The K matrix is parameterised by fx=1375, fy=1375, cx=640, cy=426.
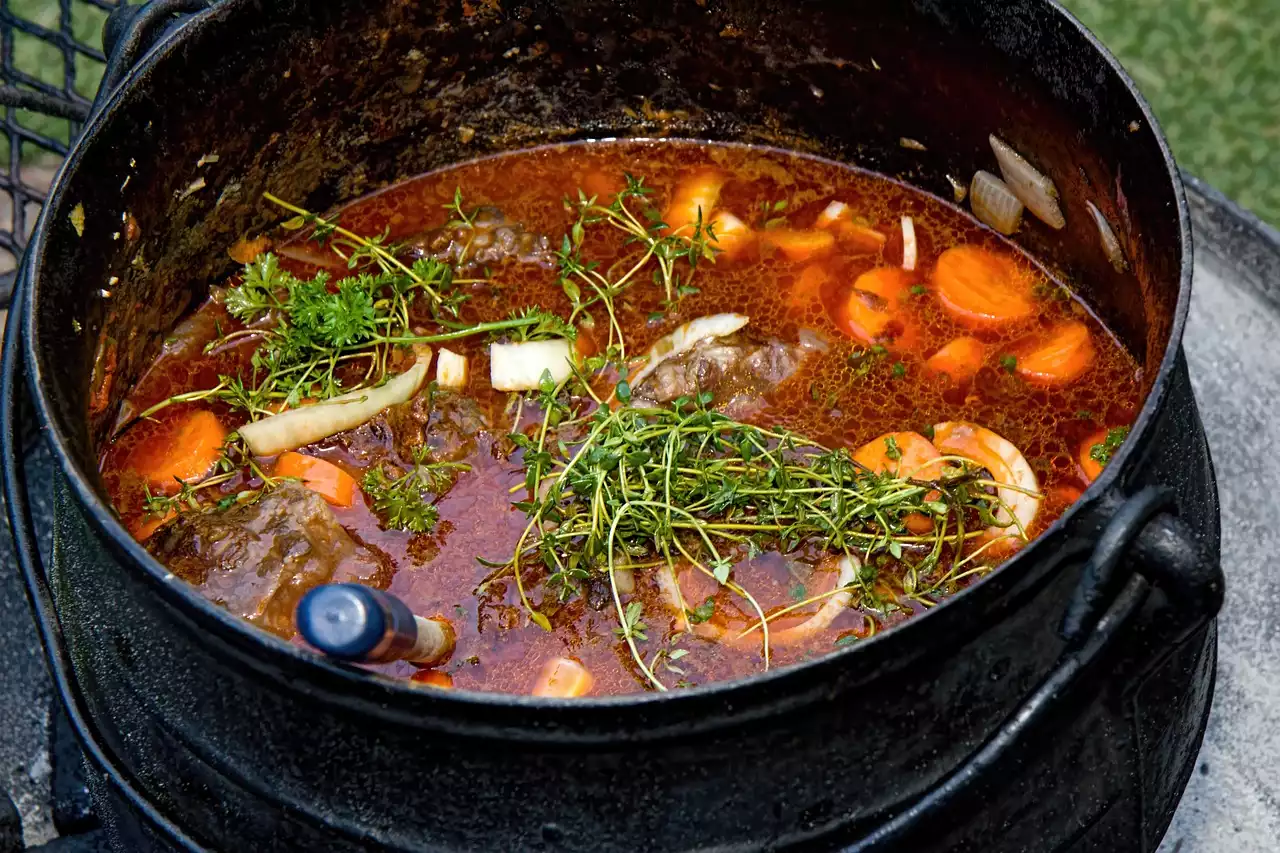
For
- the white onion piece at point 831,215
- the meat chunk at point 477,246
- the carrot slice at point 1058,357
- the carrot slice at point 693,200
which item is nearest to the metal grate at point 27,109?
the meat chunk at point 477,246

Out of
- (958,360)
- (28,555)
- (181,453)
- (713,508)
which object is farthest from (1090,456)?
(28,555)

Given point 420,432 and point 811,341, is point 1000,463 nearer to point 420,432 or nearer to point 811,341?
point 811,341

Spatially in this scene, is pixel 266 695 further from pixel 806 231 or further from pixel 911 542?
pixel 806 231

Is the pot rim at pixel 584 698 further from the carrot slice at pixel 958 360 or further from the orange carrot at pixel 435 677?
the carrot slice at pixel 958 360

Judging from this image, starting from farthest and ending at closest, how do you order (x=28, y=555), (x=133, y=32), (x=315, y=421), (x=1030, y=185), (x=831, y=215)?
(x=831, y=215), (x=1030, y=185), (x=315, y=421), (x=133, y=32), (x=28, y=555)

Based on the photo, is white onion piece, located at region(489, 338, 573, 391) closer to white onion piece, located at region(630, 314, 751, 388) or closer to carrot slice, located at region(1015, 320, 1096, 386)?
white onion piece, located at region(630, 314, 751, 388)
